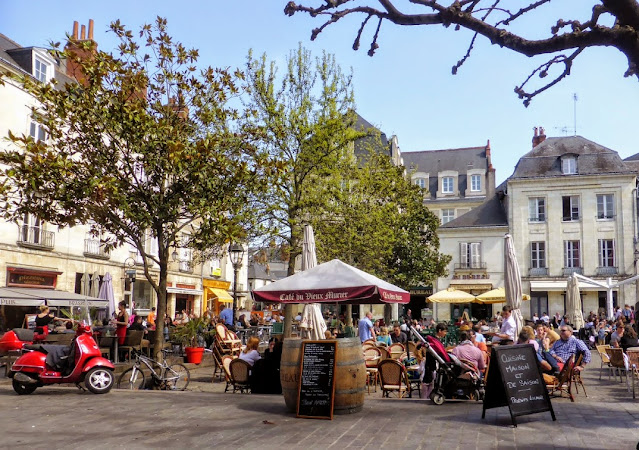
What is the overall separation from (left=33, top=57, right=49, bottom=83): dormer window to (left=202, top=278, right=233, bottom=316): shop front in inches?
699

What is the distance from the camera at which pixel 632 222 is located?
37812 millimetres

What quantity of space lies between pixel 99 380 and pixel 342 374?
4.53m

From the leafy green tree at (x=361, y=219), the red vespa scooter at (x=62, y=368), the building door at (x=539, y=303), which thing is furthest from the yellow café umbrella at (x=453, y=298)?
the red vespa scooter at (x=62, y=368)

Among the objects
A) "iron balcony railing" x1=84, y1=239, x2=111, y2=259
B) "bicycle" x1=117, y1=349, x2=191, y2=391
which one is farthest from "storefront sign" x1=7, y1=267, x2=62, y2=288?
"bicycle" x1=117, y1=349, x2=191, y2=391

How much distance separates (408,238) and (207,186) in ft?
85.0

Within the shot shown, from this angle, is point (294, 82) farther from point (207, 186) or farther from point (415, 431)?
point (415, 431)

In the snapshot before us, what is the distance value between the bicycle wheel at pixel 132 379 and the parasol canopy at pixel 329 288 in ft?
9.23

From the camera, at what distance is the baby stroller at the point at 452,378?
902cm

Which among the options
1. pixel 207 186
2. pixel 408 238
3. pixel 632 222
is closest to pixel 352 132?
pixel 207 186

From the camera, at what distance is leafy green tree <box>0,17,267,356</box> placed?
11461mm

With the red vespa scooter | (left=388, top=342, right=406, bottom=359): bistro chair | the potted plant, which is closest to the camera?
the red vespa scooter

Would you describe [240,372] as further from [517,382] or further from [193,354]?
[517,382]

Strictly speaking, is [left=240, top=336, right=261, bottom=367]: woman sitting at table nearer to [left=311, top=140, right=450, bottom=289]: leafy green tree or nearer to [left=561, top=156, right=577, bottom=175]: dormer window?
[left=311, top=140, right=450, bottom=289]: leafy green tree

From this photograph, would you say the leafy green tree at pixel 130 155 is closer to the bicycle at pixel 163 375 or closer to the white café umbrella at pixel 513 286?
the bicycle at pixel 163 375
